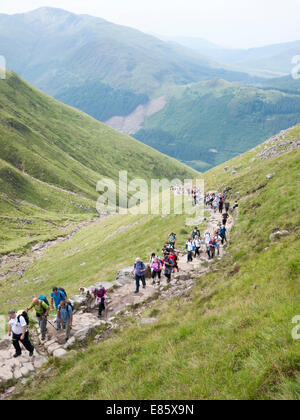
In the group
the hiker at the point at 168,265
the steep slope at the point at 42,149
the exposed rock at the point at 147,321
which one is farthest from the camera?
the steep slope at the point at 42,149

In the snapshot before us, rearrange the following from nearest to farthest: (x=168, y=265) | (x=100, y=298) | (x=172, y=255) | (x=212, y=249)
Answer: (x=100, y=298), (x=168, y=265), (x=172, y=255), (x=212, y=249)

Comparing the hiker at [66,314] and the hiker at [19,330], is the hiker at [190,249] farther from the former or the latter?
the hiker at [19,330]

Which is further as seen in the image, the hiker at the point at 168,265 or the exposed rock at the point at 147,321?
the hiker at the point at 168,265

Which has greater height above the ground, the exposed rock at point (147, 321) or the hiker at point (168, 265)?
the hiker at point (168, 265)

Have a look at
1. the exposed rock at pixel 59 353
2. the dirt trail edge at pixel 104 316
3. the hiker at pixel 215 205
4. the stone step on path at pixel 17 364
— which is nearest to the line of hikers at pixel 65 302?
the stone step on path at pixel 17 364

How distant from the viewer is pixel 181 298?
1802 centimetres

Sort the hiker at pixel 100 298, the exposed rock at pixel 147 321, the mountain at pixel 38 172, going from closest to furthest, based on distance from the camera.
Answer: the exposed rock at pixel 147 321, the hiker at pixel 100 298, the mountain at pixel 38 172

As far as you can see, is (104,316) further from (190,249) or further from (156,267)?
(190,249)

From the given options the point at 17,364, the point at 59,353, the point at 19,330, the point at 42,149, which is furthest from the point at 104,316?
the point at 42,149

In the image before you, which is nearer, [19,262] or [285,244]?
[285,244]

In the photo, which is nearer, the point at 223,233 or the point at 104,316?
the point at 104,316
